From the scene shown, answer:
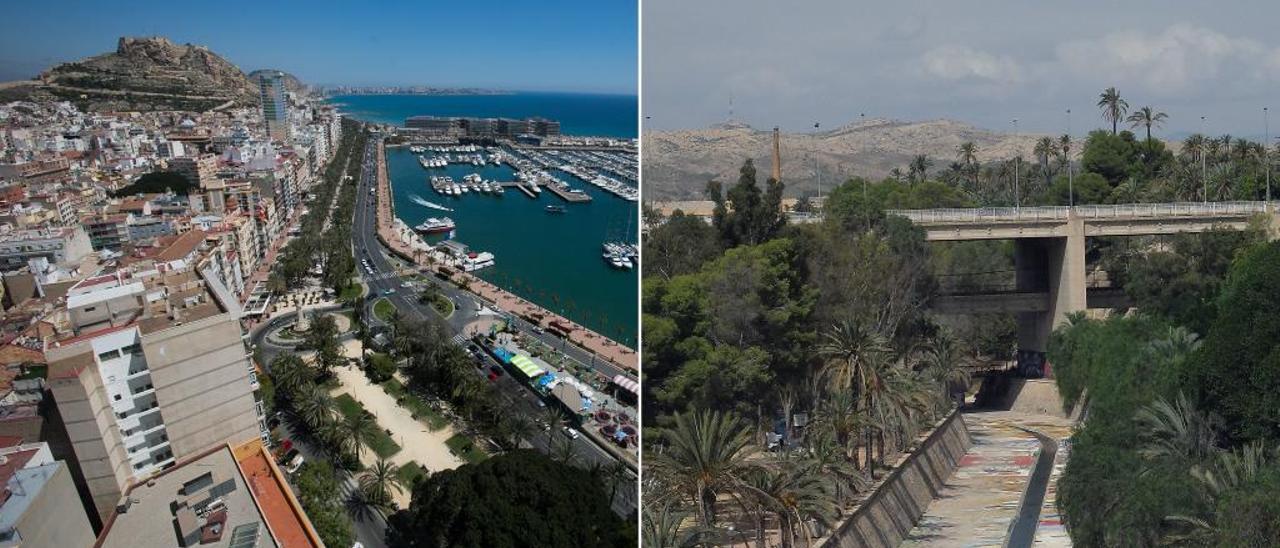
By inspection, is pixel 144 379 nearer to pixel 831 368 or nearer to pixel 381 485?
pixel 381 485

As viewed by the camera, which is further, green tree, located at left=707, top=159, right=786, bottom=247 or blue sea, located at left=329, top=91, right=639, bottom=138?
blue sea, located at left=329, top=91, right=639, bottom=138

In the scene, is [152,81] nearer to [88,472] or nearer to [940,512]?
[88,472]

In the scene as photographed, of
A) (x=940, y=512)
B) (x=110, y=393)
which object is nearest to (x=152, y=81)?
(x=110, y=393)

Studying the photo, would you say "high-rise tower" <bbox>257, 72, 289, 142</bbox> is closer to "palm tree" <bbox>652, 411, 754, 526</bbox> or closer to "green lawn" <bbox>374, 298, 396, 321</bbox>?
"green lawn" <bbox>374, 298, 396, 321</bbox>

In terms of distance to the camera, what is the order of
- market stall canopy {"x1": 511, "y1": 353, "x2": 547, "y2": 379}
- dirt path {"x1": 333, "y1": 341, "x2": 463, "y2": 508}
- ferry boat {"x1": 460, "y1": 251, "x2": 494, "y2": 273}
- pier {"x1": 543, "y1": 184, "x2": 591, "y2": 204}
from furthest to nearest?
pier {"x1": 543, "y1": 184, "x2": 591, "y2": 204}
ferry boat {"x1": 460, "y1": 251, "x2": 494, "y2": 273}
market stall canopy {"x1": 511, "y1": 353, "x2": 547, "y2": 379}
dirt path {"x1": 333, "y1": 341, "x2": 463, "y2": 508}

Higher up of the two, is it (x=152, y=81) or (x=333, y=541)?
(x=152, y=81)

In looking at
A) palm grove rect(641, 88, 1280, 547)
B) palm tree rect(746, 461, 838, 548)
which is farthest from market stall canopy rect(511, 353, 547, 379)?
palm tree rect(746, 461, 838, 548)

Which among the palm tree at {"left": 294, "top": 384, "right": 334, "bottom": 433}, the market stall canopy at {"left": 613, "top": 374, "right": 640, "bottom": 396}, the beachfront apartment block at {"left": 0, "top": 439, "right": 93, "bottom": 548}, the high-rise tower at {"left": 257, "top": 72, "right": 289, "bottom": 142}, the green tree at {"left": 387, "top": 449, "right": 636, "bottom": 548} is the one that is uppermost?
the high-rise tower at {"left": 257, "top": 72, "right": 289, "bottom": 142}
